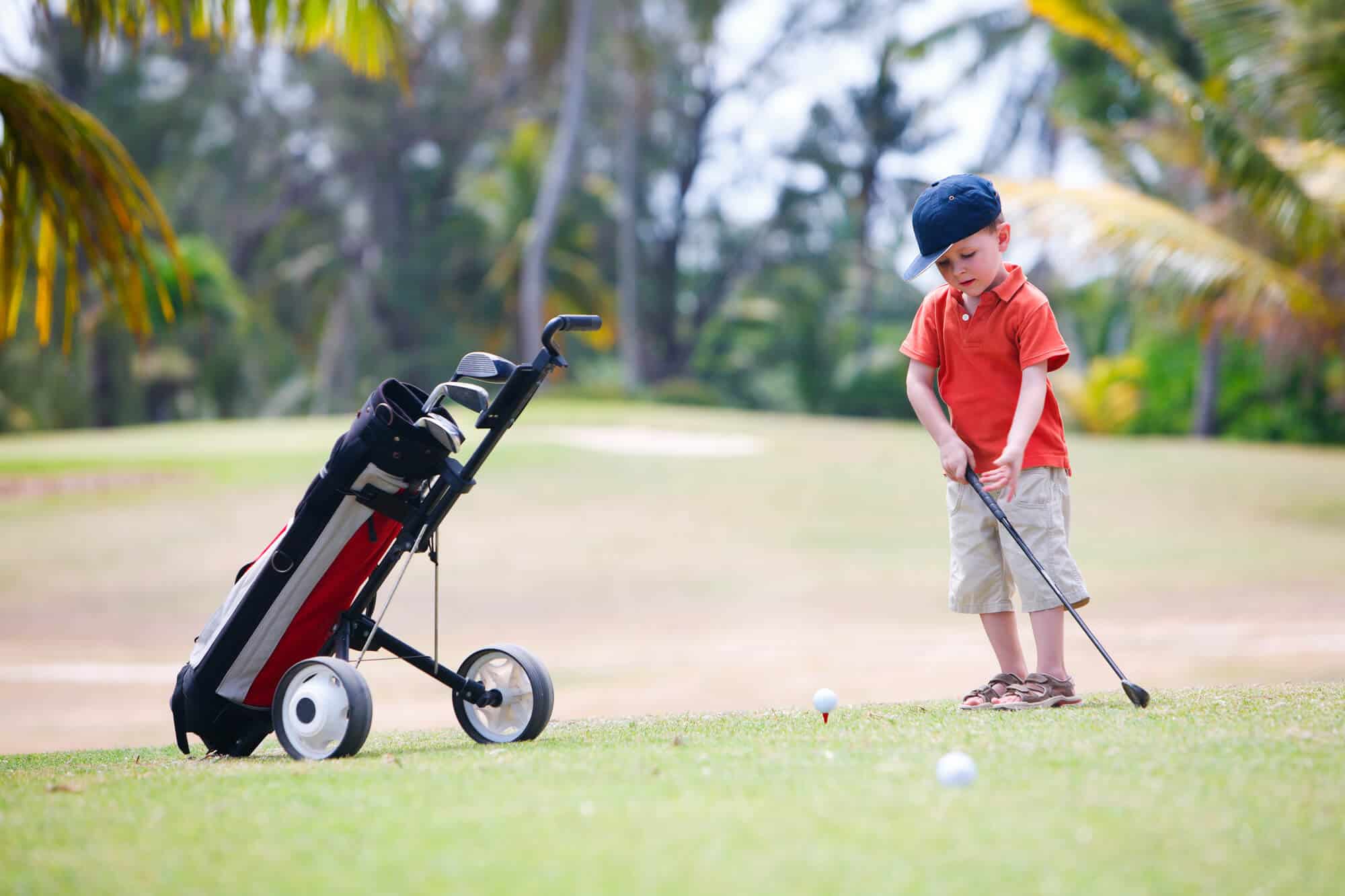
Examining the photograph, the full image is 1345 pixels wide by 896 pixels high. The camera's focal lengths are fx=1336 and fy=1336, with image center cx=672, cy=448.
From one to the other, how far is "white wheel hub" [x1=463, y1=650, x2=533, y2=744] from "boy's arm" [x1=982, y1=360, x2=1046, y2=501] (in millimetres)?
1492

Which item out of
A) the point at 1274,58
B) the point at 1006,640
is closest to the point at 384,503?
the point at 1006,640

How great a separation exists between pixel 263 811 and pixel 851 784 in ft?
4.07

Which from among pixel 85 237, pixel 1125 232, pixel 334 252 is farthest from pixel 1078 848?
pixel 334 252

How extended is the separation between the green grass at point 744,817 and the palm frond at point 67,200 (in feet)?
6.04

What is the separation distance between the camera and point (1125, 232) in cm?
1120

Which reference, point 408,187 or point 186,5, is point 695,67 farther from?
point 186,5

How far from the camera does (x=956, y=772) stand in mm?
2777

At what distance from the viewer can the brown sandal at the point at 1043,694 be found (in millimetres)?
4047

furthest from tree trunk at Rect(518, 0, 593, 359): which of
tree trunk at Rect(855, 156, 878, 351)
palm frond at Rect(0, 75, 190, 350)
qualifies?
palm frond at Rect(0, 75, 190, 350)

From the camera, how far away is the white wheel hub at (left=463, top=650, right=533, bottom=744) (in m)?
3.98

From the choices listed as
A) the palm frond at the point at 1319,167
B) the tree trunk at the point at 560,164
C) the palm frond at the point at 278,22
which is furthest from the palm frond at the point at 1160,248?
the tree trunk at the point at 560,164

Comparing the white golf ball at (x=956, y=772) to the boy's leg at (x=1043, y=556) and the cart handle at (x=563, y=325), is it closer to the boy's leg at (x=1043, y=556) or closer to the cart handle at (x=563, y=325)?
the boy's leg at (x=1043, y=556)

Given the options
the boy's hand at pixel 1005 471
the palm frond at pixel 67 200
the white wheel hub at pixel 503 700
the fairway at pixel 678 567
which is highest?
the palm frond at pixel 67 200

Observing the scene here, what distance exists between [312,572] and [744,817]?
1.72m
